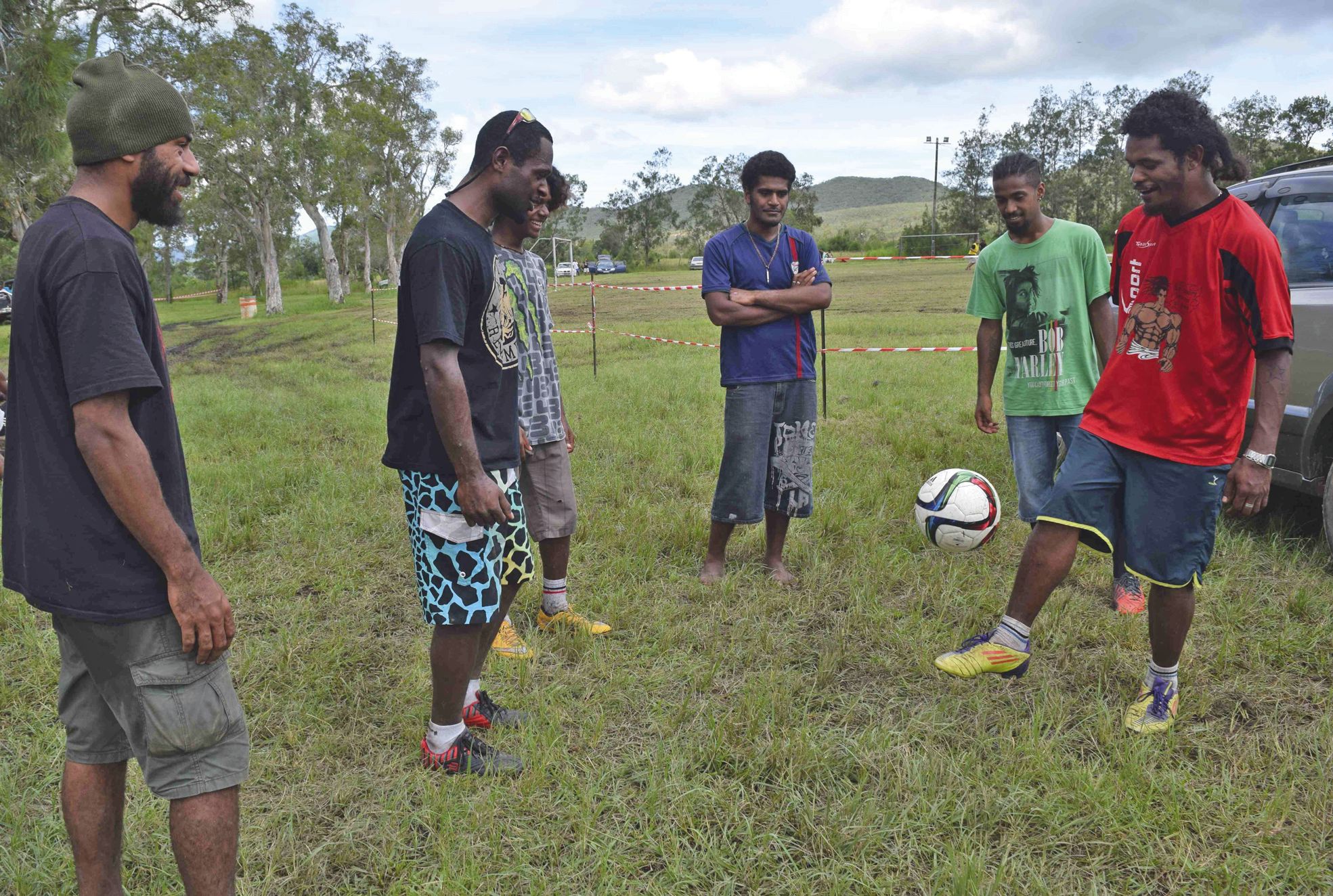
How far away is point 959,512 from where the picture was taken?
15.7 feet

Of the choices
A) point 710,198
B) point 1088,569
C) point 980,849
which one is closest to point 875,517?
point 1088,569

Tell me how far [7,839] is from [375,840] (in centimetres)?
112

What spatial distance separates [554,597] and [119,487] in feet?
8.80

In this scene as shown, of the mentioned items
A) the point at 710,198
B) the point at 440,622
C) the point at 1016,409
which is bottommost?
the point at 440,622

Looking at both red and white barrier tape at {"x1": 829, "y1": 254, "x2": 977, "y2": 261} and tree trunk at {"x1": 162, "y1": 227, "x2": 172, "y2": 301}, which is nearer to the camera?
red and white barrier tape at {"x1": 829, "y1": 254, "x2": 977, "y2": 261}

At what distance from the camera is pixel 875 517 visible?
566 centimetres

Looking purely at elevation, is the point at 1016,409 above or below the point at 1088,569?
above

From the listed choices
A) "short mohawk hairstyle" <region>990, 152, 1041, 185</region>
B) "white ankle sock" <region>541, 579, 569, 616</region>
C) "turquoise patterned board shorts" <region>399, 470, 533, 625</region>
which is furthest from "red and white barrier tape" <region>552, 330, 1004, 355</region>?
"turquoise patterned board shorts" <region>399, 470, 533, 625</region>

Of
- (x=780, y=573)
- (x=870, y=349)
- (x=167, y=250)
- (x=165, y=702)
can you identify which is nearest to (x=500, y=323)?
(x=165, y=702)

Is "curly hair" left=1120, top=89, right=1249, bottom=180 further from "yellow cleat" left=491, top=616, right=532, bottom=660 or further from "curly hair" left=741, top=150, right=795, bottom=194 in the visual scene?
"yellow cleat" left=491, top=616, right=532, bottom=660

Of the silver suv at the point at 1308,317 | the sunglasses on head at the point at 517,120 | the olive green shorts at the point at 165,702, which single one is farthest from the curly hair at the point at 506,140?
the silver suv at the point at 1308,317

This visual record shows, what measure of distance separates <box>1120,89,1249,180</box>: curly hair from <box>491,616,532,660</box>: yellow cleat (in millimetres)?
3117

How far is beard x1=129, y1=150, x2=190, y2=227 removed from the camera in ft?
6.49

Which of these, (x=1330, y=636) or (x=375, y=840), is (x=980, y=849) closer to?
(x=375, y=840)
